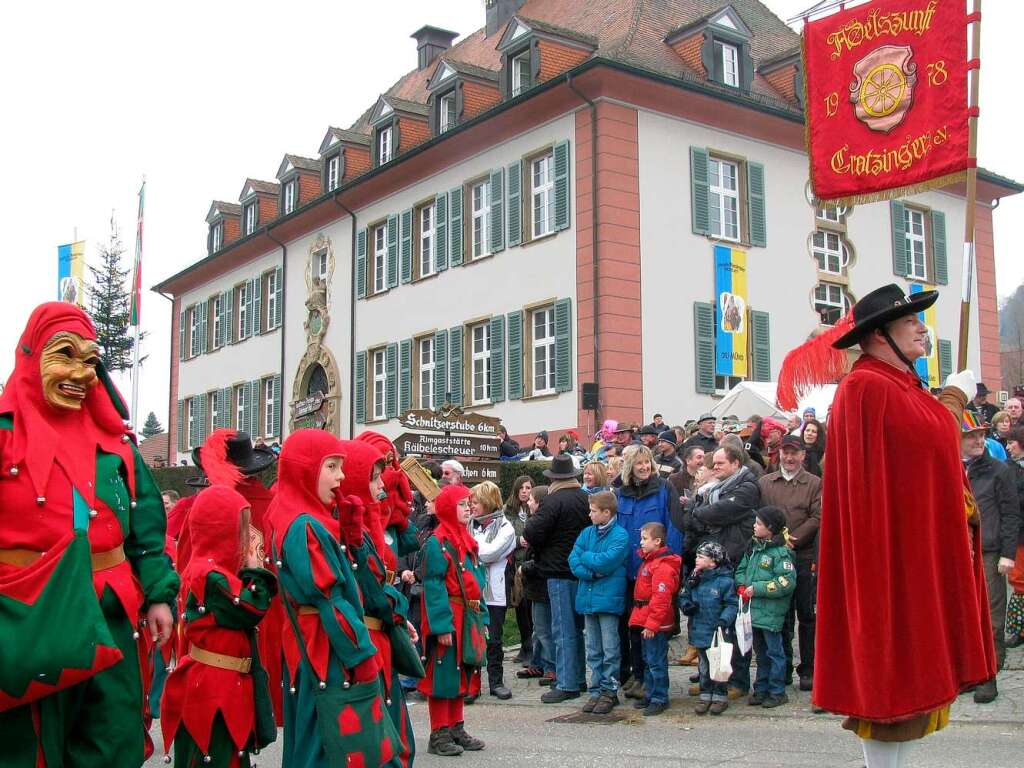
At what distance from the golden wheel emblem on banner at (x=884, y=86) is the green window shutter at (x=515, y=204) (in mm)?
15670

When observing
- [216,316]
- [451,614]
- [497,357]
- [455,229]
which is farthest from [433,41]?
[451,614]

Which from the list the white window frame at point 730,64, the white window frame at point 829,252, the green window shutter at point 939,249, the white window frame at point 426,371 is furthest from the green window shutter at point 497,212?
the green window shutter at point 939,249

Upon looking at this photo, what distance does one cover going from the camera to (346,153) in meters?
34.7

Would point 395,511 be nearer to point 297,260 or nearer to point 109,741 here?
point 109,741

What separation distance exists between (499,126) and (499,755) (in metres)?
20.2

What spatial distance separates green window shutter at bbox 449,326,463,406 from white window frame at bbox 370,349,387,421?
3.79 meters

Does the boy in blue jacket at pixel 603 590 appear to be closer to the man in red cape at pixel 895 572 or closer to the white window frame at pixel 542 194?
the man in red cape at pixel 895 572

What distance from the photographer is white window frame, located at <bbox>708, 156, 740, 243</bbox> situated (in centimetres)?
2547

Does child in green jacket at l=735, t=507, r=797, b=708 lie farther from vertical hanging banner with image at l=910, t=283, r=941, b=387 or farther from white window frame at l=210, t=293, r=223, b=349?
white window frame at l=210, t=293, r=223, b=349

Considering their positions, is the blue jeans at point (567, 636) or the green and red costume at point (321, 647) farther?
the blue jeans at point (567, 636)

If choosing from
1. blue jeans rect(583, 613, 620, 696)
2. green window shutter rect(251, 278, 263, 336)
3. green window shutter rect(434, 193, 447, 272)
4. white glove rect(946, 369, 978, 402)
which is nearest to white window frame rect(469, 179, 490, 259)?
green window shutter rect(434, 193, 447, 272)

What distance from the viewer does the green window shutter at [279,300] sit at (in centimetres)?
3648

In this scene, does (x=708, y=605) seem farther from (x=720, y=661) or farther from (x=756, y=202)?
(x=756, y=202)

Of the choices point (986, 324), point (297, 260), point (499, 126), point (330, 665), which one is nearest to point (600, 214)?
point (499, 126)
